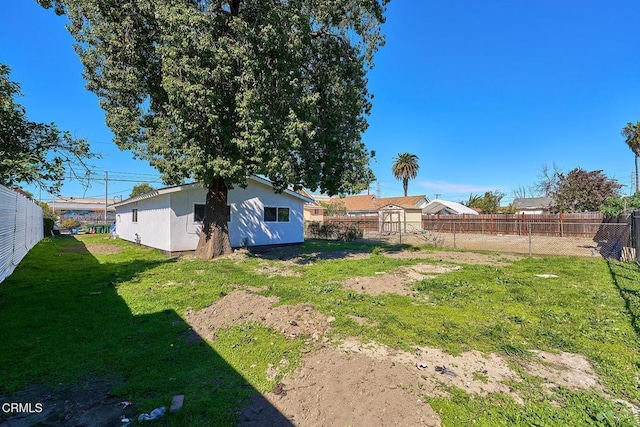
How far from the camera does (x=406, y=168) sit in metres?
46.7

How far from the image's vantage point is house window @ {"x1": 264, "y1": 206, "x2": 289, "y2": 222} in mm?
16430

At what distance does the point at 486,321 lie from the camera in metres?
4.81

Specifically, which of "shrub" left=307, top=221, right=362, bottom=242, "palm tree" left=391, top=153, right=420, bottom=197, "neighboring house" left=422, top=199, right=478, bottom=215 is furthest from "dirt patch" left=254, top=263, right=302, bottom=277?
"palm tree" left=391, top=153, right=420, bottom=197

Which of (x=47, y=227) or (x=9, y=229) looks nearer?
(x=9, y=229)

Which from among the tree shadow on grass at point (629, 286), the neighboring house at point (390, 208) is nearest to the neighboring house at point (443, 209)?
the neighboring house at point (390, 208)

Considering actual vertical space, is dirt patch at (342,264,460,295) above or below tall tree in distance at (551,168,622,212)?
below

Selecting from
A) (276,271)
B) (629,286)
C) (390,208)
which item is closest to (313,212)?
(390,208)

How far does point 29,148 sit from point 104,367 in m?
6.74

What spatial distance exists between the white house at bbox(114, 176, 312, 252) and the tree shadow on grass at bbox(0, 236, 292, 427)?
735 centimetres

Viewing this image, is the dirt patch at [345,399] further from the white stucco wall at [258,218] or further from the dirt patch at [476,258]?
the white stucco wall at [258,218]

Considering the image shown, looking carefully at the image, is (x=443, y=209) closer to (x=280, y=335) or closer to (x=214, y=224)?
(x=214, y=224)

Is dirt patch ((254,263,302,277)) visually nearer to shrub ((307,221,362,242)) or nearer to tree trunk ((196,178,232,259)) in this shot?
tree trunk ((196,178,232,259))

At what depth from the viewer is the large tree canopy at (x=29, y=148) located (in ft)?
21.7

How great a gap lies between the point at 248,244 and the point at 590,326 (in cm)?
1333
